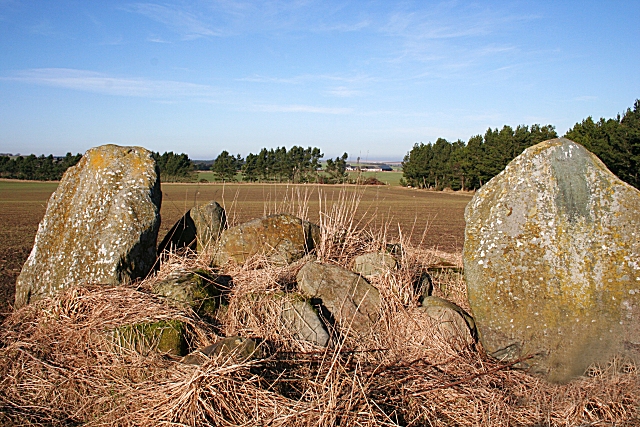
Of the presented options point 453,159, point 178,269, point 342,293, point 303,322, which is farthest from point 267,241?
point 453,159

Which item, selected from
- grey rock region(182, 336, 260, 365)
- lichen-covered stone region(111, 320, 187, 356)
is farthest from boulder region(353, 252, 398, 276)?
lichen-covered stone region(111, 320, 187, 356)

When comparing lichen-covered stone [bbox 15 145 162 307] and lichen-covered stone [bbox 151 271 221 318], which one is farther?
lichen-covered stone [bbox 15 145 162 307]

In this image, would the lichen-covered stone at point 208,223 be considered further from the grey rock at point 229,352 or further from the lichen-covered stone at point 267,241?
the grey rock at point 229,352

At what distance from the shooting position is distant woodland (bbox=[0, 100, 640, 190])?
34812mm

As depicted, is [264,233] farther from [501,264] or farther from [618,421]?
[618,421]

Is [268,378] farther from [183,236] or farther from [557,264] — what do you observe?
[183,236]

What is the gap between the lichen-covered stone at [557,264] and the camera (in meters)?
3.94

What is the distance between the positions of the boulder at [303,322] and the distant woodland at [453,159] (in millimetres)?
22282

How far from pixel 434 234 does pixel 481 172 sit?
40805 mm

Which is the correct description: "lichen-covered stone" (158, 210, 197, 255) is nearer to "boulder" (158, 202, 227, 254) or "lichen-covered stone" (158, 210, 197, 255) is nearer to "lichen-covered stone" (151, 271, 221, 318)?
"boulder" (158, 202, 227, 254)

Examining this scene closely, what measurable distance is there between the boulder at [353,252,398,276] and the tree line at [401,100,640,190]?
748 inches

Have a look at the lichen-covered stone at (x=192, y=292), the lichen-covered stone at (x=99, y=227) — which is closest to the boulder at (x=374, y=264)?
the lichen-covered stone at (x=192, y=292)

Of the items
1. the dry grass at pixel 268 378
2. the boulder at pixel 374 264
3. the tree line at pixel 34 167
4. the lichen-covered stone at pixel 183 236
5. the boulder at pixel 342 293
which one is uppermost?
the tree line at pixel 34 167

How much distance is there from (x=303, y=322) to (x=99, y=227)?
2.56 metres
